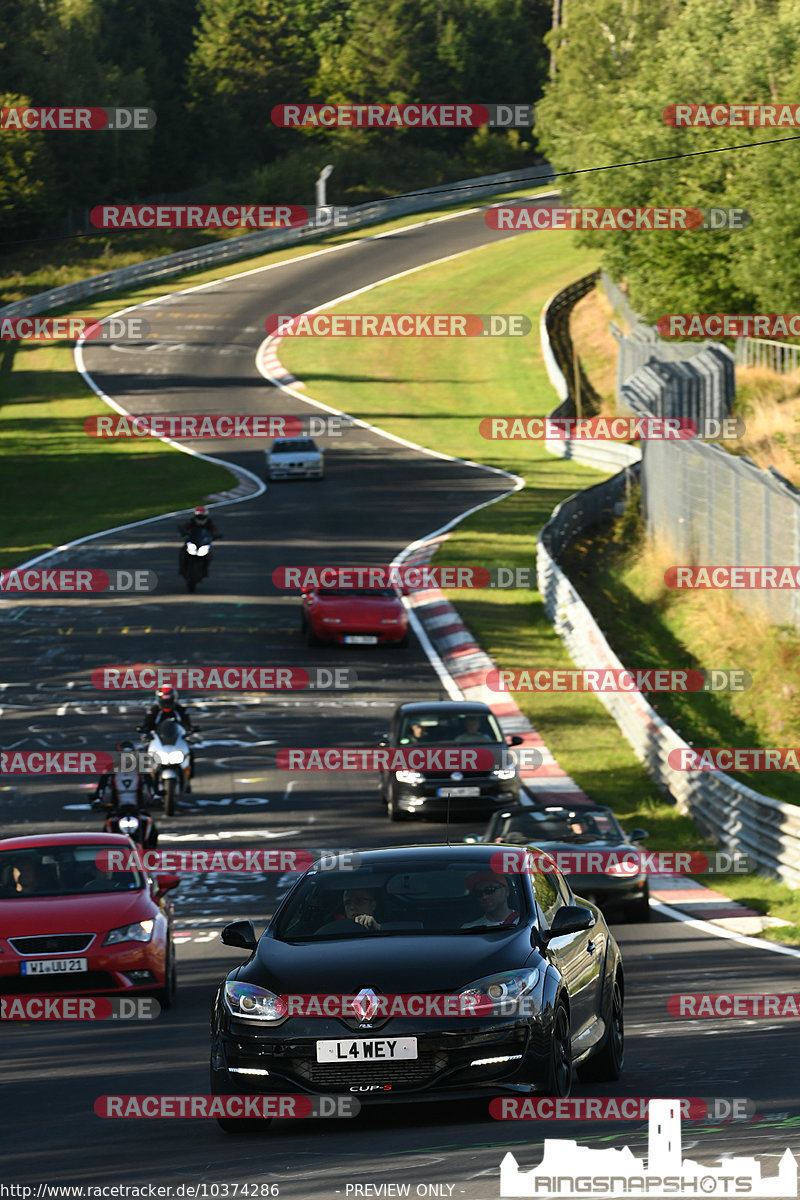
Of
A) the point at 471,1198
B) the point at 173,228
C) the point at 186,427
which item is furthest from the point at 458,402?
the point at 471,1198

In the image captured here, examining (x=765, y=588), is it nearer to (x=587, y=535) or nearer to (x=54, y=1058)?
(x=587, y=535)

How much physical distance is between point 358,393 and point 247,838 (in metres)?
47.8

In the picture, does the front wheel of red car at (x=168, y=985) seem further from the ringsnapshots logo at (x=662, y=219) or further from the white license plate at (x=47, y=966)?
the ringsnapshots logo at (x=662, y=219)

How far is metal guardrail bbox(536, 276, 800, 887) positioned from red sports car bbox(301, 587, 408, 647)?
3124mm

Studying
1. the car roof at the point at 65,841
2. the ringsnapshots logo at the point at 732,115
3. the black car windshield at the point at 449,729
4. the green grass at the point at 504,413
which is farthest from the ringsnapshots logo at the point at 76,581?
the car roof at the point at 65,841

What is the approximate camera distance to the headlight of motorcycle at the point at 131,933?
45.1 ft

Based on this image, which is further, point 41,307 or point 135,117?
point 135,117

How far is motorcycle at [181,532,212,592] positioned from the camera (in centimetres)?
3553

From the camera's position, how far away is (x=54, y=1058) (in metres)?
11.6

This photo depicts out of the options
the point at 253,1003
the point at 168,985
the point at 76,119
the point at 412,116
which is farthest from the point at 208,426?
the point at 412,116

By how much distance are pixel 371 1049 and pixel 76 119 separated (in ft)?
308

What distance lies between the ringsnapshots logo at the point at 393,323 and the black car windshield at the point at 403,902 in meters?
68.2

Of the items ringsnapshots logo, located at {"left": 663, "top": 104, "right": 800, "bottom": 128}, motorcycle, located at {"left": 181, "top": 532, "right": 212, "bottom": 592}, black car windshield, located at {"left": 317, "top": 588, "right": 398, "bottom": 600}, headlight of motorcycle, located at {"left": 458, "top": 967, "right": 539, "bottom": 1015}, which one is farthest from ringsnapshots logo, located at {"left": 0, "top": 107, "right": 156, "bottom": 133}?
headlight of motorcycle, located at {"left": 458, "top": 967, "right": 539, "bottom": 1015}

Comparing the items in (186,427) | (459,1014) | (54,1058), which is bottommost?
(186,427)
